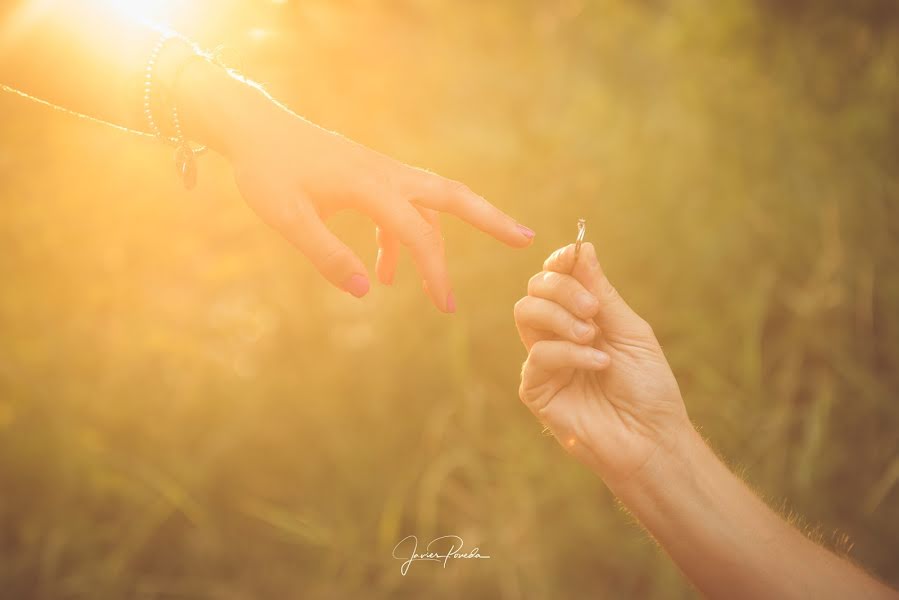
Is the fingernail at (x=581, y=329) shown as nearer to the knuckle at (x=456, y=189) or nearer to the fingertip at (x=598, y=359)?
the fingertip at (x=598, y=359)

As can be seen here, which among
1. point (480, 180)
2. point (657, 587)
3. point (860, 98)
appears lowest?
point (657, 587)

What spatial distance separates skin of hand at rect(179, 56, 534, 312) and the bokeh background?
1425mm

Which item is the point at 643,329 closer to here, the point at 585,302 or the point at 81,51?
the point at 585,302

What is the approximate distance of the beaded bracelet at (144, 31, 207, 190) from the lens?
51.8 inches

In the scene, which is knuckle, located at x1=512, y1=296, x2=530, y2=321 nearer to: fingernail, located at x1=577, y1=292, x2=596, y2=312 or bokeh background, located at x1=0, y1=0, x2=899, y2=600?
fingernail, located at x1=577, y1=292, x2=596, y2=312

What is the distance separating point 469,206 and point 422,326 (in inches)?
69.8

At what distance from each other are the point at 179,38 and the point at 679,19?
318cm

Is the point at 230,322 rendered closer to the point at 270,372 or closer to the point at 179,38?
the point at 270,372

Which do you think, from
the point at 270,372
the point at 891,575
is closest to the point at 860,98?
the point at 891,575

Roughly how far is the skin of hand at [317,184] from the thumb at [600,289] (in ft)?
0.38

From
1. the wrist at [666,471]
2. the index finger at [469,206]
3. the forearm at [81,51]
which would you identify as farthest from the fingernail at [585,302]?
the forearm at [81,51]

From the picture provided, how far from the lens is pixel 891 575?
2.57 m
